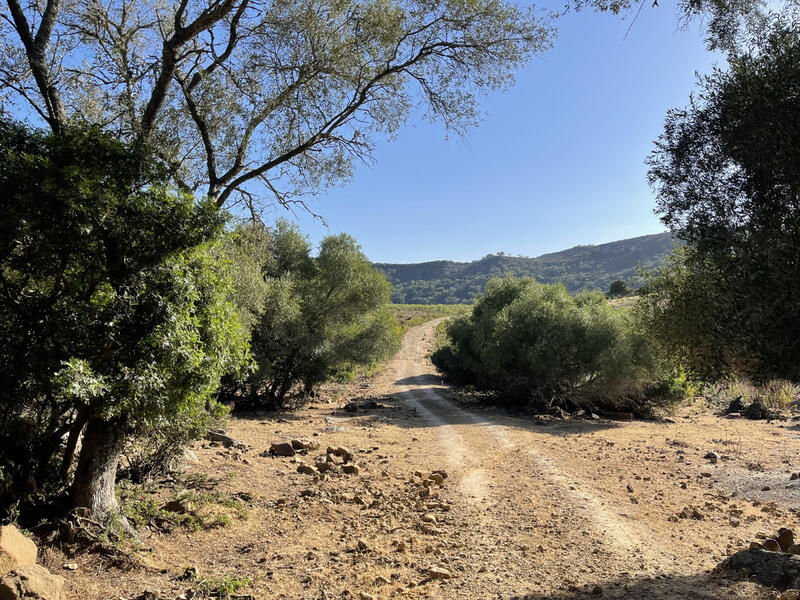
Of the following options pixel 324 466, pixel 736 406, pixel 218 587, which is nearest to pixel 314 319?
pixel 324 466

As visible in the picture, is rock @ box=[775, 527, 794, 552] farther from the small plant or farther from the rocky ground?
the small plant

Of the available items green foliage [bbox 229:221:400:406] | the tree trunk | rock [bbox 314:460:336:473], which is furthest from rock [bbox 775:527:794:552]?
green foliage [bbox 229:221:400:406]

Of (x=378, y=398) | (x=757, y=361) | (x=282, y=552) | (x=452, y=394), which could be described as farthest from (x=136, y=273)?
(x=452, y=394)

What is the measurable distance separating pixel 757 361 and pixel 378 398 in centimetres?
2317

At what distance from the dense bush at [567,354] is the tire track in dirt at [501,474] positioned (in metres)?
3.32

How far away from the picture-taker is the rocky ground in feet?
16.8

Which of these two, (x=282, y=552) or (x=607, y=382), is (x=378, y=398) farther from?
(x=282, y=552)

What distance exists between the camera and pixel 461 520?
7.49 metres

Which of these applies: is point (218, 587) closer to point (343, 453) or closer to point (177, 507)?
point (177, 507)

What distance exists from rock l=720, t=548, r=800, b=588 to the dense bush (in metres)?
14.0

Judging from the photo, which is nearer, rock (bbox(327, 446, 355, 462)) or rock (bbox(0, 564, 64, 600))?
rock (bbox(0, 564, 64, 600))

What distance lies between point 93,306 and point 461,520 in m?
6.03

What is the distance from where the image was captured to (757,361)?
5.60m

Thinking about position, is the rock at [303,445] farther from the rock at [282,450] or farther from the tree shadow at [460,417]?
the tree shadow at [460,417]
